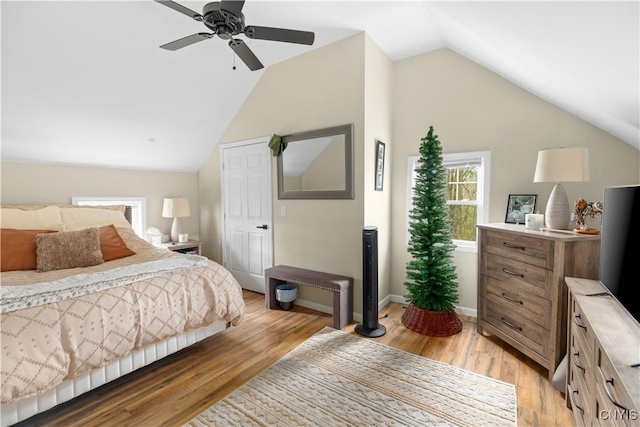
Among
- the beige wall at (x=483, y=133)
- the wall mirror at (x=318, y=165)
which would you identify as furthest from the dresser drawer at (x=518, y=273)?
the wall mirror at (x=318, y=165)

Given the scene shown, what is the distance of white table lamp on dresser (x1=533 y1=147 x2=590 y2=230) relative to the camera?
6.79 feet

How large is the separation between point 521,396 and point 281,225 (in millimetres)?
2718

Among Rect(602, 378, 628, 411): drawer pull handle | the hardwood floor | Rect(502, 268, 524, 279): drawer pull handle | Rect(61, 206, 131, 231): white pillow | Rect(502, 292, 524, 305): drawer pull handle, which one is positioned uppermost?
Rect(61, 206, 131, 231): white pillow

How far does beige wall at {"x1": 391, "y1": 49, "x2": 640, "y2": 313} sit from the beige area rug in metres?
1.32

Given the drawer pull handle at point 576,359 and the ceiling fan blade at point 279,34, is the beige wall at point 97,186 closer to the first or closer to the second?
the ceiling fan blade at point 279,34

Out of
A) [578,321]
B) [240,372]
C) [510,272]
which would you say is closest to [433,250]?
[510,272]

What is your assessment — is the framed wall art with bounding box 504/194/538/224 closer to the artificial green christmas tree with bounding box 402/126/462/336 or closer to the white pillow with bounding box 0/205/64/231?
the artificial green christmas tree with bounding box 402/126/462/336

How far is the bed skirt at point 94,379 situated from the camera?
1514mm

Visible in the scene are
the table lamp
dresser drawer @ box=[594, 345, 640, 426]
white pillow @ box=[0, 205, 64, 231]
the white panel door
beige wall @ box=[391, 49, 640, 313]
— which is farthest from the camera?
the table lamp

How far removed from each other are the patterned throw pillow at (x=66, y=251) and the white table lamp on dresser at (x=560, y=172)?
12.9ft

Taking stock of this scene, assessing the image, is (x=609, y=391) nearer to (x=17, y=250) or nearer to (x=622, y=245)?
(x=622, y=245)

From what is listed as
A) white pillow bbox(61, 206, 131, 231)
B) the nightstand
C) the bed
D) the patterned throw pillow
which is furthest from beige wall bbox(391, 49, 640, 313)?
white pillow bbox(61, 206, 131, 231)

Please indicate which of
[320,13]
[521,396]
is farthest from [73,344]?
[320,13]

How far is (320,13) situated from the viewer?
8.22 ft
